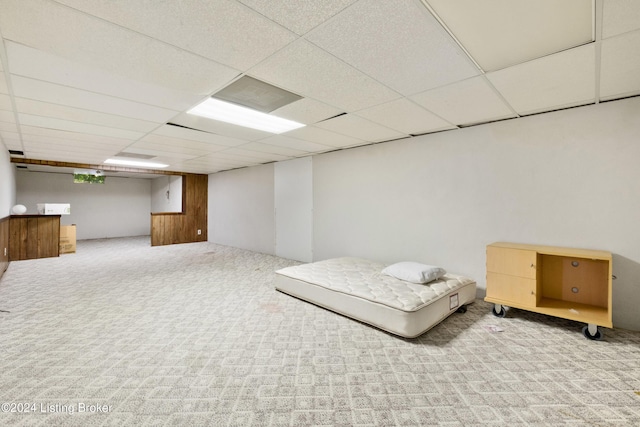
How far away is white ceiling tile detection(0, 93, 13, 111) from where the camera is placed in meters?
2.49

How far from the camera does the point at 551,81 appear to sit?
2248mm

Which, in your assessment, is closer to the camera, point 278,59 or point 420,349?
point 278,59

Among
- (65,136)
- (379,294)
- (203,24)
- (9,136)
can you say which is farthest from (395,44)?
(9,136)

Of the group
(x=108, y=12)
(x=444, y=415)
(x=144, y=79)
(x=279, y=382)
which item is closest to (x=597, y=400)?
(x=444, y=415)

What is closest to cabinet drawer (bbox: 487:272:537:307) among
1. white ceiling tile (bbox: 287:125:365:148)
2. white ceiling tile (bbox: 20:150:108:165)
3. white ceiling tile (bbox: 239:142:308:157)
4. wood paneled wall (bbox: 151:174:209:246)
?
white ceiling tile (bbox: 287:125:365:148)

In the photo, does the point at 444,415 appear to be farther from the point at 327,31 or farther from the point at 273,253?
the point at 273,253

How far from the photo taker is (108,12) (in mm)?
1421

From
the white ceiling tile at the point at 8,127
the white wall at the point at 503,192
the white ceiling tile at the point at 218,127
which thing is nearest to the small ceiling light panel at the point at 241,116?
the white ceiling tile at the point at 218,127

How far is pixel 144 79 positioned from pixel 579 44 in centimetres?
311

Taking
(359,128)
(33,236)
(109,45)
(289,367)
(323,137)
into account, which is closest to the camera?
(109,45)

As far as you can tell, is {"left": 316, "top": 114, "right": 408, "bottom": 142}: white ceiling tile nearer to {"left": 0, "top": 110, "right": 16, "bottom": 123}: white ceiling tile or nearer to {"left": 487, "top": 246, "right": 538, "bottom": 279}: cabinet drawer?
{"left": 487, "top": 246, "right": 538, "bottom": 279}: cabinet drawer

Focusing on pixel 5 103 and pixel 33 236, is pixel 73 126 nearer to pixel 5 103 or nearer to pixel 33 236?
pixel 5 103

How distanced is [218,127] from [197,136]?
655 millimetres

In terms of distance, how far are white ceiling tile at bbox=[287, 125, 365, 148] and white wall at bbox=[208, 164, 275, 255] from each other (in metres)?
2.46
